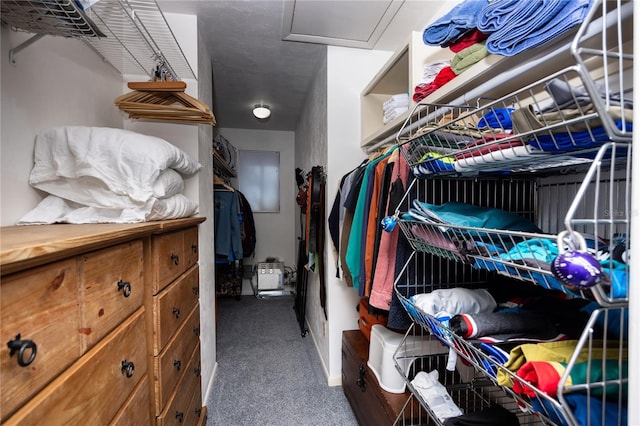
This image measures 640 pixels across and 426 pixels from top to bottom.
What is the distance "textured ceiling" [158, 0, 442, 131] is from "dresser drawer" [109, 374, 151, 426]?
1.77 m

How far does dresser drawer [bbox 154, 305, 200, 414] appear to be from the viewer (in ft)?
3.05

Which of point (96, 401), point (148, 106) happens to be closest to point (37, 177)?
point (148, 106)

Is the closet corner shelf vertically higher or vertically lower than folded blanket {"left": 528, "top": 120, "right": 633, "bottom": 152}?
higher

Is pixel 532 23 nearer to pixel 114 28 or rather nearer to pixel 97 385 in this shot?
pixel 97 385

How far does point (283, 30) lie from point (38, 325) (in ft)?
6.21

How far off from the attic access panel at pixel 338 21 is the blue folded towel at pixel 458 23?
2.19 ft

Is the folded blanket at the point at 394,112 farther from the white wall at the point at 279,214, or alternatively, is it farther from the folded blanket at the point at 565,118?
the white wall at the point at 279,214

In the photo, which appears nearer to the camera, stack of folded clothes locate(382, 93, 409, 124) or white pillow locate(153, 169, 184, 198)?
→ white pillow locate(153, 169, 184, 198)

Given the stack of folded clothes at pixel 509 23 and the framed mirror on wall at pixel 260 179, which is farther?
the framed mirror on wall at pixel 260 179

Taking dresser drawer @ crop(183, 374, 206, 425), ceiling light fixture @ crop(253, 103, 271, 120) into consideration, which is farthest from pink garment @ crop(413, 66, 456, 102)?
ceiling light fixture @ crop(253, 103, 271, 120)

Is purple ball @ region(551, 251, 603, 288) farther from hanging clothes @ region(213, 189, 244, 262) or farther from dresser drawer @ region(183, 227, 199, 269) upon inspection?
hanging clothes @ region(213, 189, 244, 262)

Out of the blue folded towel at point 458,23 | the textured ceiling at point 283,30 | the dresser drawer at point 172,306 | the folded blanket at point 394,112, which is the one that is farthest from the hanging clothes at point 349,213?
the textured ceiling at point 283,30

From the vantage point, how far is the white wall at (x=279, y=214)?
14.0 feet

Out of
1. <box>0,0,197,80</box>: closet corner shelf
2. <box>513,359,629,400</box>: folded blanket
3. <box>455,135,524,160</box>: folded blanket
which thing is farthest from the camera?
<box>0,0,197,80</box>: closet corner shelf
